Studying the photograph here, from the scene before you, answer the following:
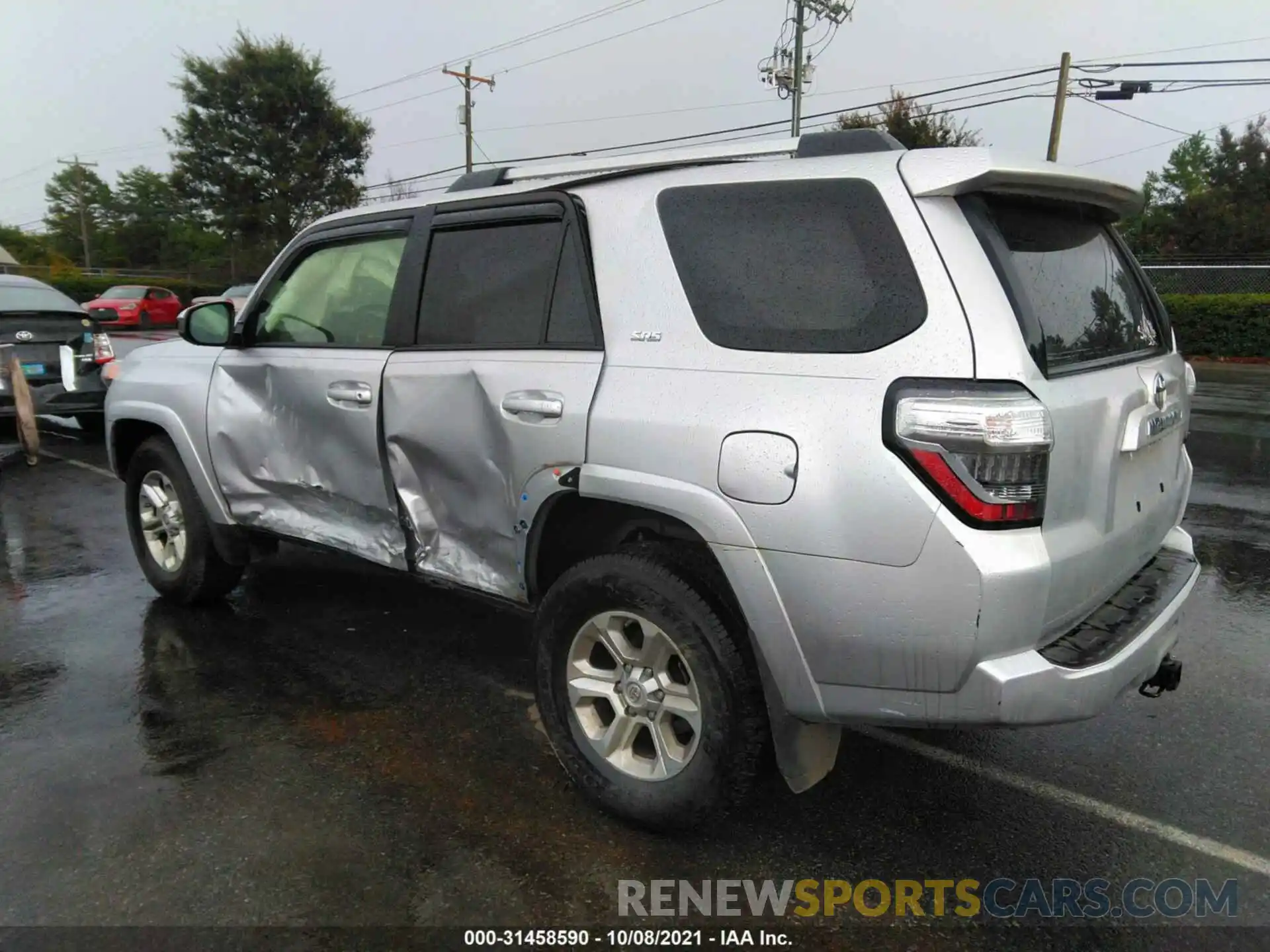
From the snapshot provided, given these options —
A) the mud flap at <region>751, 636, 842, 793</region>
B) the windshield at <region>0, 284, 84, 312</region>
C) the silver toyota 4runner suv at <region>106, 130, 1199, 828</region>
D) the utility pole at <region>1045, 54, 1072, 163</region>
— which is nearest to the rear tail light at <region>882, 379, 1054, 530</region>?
the silver toyota 4runner suv at <region>106, 130, 1199, 828</region>

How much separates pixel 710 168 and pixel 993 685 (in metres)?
1.66

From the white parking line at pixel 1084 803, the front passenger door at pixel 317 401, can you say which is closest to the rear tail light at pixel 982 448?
the white parking line at pixel 1084 803

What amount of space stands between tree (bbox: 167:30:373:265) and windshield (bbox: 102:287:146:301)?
9250 millimetres

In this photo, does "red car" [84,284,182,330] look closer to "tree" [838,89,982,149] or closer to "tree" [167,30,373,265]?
"tree" [167,30,373,265]

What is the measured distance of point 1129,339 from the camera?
2.96m

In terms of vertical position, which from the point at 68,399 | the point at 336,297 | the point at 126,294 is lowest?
the point at 68,399

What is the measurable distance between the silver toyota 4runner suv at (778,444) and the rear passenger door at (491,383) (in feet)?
0.04

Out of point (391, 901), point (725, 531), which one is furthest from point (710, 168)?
point (391, 901)

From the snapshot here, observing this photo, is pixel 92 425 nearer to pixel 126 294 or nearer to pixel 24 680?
pixel 24 680

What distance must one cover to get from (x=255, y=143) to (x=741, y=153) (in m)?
41.4

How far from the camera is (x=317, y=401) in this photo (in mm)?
3787

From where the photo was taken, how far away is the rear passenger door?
2.96 m

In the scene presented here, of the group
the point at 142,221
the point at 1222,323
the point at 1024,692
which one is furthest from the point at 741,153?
the point at 142,221

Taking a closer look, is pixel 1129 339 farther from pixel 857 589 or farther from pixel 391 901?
pixel 391 901
